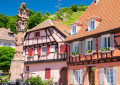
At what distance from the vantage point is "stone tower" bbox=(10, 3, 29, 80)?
627 inches

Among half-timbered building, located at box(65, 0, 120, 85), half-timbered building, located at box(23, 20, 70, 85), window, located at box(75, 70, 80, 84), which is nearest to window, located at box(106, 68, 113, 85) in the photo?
half-timbered building, located at box(65, 0, 120, 85)

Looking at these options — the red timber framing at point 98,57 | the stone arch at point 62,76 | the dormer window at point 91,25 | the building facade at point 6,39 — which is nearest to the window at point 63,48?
the stone arch at point 62,76

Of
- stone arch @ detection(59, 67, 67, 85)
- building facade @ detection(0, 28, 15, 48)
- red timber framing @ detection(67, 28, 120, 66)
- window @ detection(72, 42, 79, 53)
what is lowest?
stone arch @ detection(59, 67, 67, 85)

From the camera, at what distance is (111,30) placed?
1741 cm

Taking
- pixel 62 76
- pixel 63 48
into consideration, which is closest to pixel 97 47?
pixel 63 48

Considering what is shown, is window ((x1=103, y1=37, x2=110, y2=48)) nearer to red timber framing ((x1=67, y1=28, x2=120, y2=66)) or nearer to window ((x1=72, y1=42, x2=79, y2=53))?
red timber framing ((x1=67, y1=28, x2=120, y2=66))

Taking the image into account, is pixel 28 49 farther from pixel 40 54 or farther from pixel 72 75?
pixel 72 75

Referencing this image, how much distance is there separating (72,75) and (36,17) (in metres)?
A: 34.4

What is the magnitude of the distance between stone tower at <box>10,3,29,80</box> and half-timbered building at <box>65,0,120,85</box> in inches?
250

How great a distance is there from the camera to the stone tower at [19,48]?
15938 mm

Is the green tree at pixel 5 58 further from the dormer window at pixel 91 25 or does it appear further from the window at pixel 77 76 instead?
the dormer window at pixel 91 25

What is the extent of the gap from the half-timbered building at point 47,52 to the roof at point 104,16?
13.3 ft

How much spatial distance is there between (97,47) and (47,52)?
9797 millimetres

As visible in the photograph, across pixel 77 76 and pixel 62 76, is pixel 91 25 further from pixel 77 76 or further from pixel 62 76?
pixel 62 76
